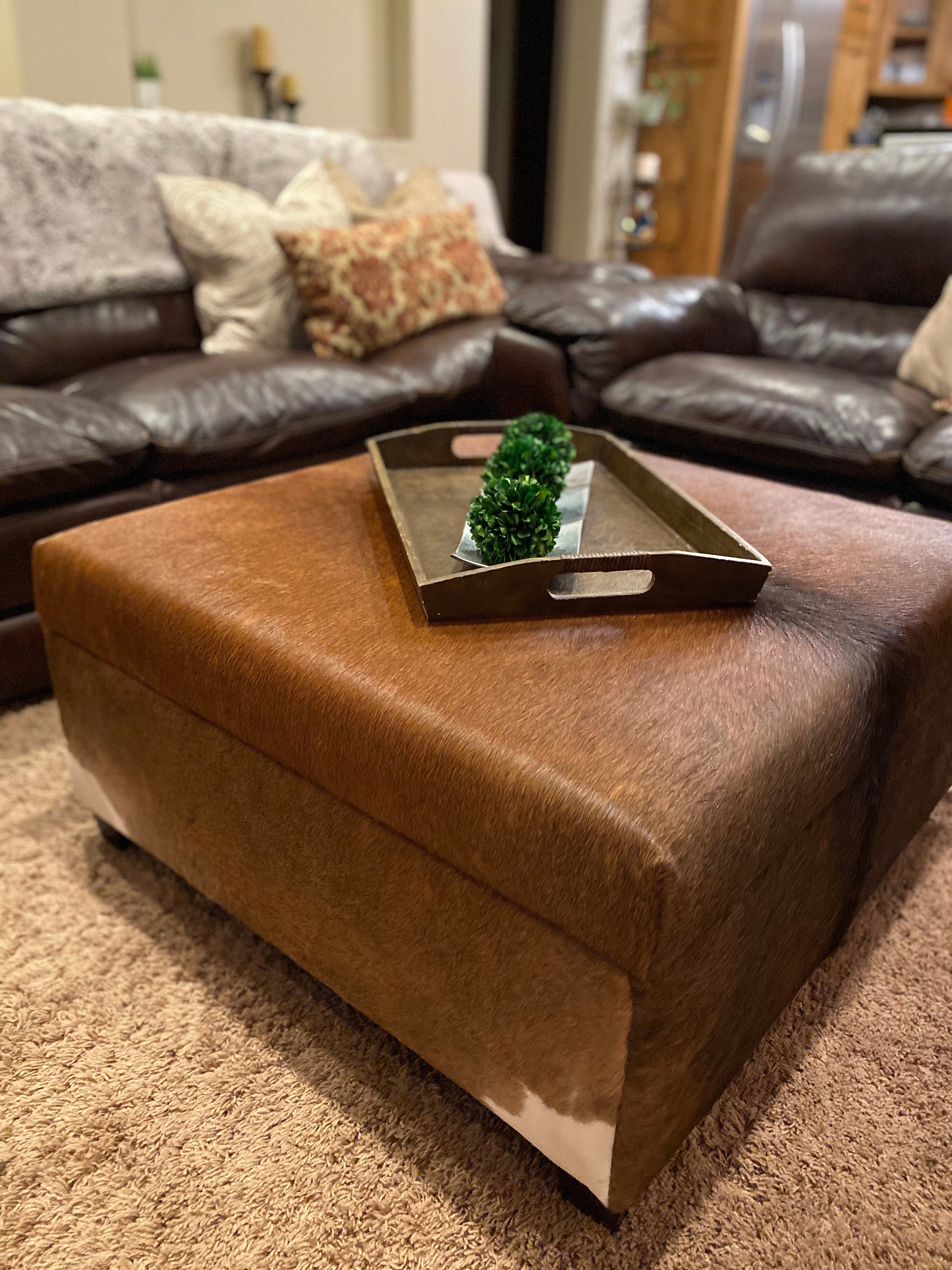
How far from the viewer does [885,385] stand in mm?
1945

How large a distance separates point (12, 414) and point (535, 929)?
134 cm

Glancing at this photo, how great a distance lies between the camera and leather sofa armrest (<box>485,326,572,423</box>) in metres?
2.02

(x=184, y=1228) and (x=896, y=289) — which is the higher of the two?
(x=896, y=289)

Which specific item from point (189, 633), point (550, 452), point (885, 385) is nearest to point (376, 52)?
point (885, 385)

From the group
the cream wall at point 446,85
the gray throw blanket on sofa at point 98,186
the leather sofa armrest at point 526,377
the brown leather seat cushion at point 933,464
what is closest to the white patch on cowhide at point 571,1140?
the brown leather seat cushion at point 933,464

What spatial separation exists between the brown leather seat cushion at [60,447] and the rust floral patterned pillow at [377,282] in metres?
0.67

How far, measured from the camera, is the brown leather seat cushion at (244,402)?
1717 mm

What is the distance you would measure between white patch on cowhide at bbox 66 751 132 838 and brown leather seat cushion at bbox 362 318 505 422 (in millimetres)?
1229

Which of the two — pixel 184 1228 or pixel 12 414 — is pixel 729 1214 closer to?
pixel 184 1228

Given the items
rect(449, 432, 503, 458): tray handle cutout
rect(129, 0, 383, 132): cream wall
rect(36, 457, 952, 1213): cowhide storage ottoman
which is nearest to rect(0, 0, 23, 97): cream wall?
rect(129, 0, 383, 132): cream wall

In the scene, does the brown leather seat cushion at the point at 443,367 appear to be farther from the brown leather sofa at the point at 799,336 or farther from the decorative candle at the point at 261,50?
the decorative candle at the point at 261,50

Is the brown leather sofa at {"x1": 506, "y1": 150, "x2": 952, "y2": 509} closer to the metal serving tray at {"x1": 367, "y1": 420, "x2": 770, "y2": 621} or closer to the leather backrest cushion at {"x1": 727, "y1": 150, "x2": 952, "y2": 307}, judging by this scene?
the leather backrest cushion at {"x1": 727, "y1": 150, "x2": 952, "y2": 307}

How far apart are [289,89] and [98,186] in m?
1.89

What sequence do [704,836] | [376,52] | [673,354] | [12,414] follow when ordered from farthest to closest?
[376,52]
[673,354]
[12,414]
[704,836]
